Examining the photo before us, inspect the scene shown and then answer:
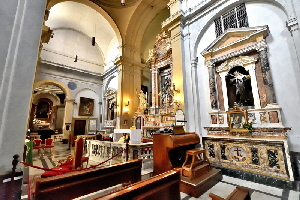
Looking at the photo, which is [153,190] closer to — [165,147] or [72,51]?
[165,147]

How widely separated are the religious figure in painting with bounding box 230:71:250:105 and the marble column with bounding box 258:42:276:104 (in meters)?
0.50

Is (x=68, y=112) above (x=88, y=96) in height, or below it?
below

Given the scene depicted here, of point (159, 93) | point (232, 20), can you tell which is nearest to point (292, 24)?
point (232, 20)

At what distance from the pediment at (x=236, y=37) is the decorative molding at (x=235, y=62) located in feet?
1.67

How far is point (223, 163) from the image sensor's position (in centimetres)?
436

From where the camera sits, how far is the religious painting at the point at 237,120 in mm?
4309

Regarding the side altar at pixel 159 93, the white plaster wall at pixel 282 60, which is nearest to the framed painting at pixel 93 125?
the side altar at pixel 159 93

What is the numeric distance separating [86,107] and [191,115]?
10280 mm

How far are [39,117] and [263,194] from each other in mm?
21088

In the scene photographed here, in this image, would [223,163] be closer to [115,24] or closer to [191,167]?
[191,167]

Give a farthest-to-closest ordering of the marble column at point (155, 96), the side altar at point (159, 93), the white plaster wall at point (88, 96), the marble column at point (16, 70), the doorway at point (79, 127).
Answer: the white plaster wall at point (88, 96) → the doorway at point (79, 127) → the marble column at point (155, 96) → the side altar at point (159, 93) → the marble column at point (16, 70)

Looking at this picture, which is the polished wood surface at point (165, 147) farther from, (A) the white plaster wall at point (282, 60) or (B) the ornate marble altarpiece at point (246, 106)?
(A) the white plaster wall at point (282, 60)

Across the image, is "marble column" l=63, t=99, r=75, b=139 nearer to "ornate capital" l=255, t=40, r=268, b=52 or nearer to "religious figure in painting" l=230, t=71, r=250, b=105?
"religious figure in painting" l=230, t=71, r=250, b=105

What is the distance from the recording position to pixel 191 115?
5.75 metres
